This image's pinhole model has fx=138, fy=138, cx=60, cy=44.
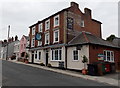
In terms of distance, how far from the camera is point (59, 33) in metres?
21.0

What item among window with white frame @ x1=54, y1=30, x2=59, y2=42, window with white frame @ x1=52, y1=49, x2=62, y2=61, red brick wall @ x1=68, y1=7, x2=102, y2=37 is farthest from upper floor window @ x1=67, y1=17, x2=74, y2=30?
window with white frame @ x1=52, y1=49, x2=62, y2=61

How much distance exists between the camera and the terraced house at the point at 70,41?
56.5 ft

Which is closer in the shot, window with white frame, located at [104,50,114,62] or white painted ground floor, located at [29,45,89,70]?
white painted ground floor, located at [29,45,89,70]

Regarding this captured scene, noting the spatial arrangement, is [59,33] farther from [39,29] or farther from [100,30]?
[100,30]

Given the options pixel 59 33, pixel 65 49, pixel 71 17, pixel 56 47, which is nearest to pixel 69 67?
pixel 65 49

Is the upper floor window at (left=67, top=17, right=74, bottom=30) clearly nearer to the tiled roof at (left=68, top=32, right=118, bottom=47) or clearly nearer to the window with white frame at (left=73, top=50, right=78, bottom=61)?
the tiled roof at (left=68, top=32, right=118, bottom=47)

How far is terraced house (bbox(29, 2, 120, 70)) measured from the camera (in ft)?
56.5

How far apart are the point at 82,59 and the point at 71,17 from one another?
770 centimetres

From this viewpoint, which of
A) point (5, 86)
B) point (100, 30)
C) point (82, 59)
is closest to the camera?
point (5, 86)

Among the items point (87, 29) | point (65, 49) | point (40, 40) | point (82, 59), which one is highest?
point (87, 29)

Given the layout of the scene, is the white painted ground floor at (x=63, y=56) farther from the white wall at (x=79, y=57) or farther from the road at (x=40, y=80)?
the road at (x=40, y=80)

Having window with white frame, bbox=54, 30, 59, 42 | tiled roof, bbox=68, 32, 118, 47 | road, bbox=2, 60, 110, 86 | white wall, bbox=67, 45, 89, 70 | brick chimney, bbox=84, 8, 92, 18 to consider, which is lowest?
road, bbox=2, 60, 110, 86

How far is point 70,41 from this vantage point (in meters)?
20.3

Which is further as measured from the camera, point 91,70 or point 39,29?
point 39,29
